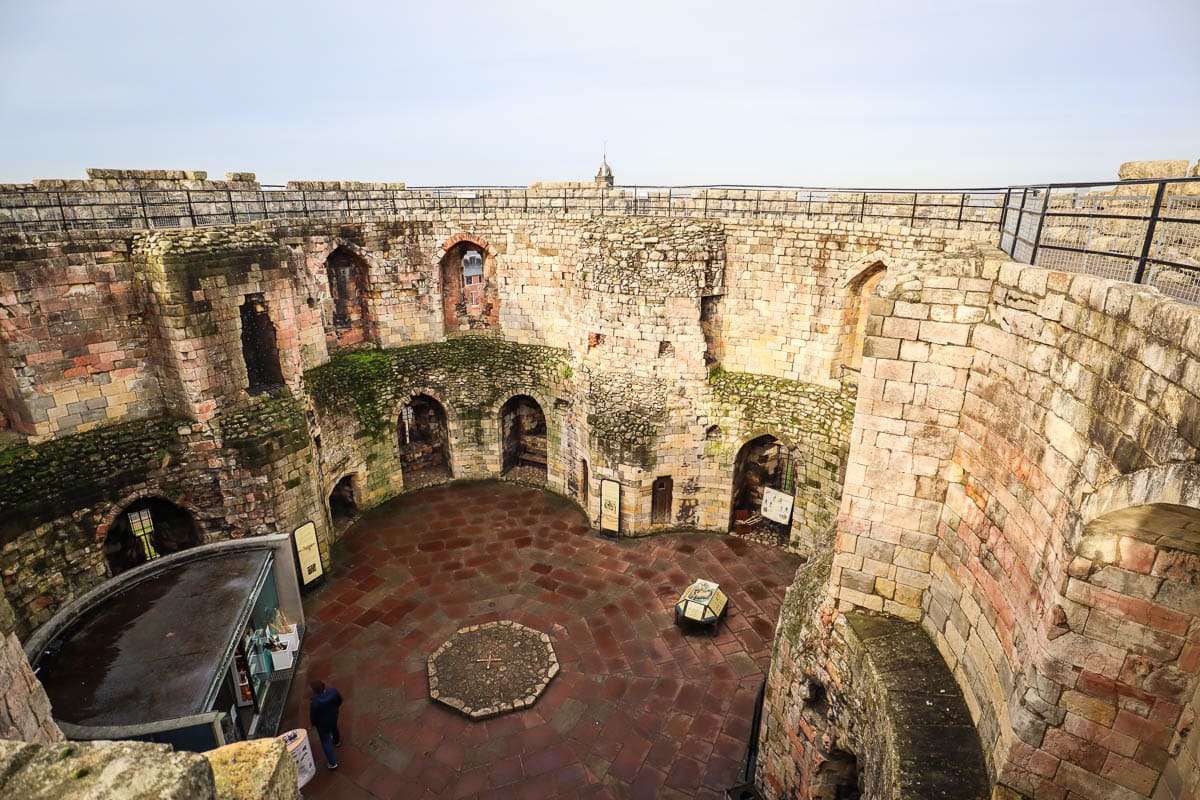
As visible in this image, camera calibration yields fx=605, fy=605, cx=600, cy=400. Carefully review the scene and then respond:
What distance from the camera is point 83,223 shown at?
10922 millimetres

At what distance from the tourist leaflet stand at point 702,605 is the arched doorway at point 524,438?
20.2ft

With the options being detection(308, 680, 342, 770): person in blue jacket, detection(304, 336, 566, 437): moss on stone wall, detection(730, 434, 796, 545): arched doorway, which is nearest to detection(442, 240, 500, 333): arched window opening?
detection(304, 336, 566, 437): moss on stone wall

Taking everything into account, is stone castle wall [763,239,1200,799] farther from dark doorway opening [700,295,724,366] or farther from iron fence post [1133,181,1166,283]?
dark doorway opening [700,295,724,366]

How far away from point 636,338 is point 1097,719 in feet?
31.1

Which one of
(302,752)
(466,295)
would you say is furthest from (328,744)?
(466,295)

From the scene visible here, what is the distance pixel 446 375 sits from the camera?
14891 millimetres

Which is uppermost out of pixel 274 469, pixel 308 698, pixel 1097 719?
pixel 1097 719

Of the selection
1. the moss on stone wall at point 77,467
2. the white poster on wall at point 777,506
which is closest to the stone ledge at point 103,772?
the moss on stone wall at point 77,467

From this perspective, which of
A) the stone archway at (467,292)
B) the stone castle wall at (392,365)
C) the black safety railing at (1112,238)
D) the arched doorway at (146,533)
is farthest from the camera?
the stone archway at (467,292)

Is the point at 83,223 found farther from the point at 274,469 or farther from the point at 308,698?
the point at 308,698

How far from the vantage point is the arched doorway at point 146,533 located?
10.0 metres

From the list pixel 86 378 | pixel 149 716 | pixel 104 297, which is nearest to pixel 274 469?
pixel 86 378

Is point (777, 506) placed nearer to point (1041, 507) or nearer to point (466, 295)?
point (1041, 507)

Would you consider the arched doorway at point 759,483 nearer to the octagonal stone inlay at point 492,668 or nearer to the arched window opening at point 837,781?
the octagonal stone inlay at point 492,668
